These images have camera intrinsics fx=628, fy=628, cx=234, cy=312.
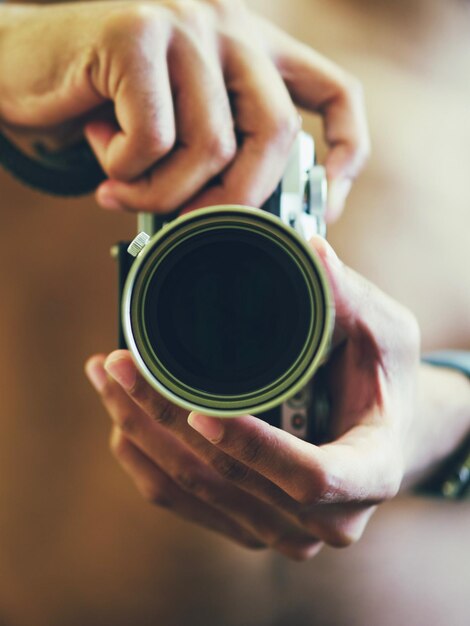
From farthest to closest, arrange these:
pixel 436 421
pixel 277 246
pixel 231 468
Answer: pixel 436 421 < pixel 231 468 < pixel 277 246

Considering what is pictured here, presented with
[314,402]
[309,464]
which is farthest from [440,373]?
[309,464]

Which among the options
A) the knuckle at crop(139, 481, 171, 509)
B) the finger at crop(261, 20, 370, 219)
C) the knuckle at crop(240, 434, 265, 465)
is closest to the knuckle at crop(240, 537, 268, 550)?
the knuckle at crop(139, 481, 171, 509)

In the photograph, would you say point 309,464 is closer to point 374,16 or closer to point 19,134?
point 19,134

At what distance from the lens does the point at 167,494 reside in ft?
2.62

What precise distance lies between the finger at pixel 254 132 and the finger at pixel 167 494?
0.31 m

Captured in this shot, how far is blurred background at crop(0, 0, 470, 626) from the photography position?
0.93 m

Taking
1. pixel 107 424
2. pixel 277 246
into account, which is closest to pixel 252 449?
pixel 277 246

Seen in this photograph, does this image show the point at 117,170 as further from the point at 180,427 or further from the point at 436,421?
the point at 436,421

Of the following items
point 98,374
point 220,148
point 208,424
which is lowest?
point 98,374

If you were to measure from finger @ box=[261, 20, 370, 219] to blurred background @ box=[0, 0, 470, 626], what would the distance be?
0.44 feet

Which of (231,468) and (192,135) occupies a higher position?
(192,135)

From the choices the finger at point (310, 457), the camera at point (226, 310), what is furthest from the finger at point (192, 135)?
the finger at point (310, 457)

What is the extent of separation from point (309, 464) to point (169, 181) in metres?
0.32

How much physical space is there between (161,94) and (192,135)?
0.05 m
